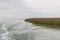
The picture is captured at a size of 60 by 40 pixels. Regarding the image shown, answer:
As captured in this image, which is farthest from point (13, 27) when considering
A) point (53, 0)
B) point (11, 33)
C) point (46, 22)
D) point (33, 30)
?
point (53, 0)

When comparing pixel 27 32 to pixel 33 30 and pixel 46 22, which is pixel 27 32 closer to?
pixel 33 30

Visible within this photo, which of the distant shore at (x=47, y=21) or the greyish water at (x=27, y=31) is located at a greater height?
the distant shore at (x=47, y=21)

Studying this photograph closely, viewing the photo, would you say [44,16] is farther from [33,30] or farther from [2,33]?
[2,33]

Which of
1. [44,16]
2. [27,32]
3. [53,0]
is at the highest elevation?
[53,0]

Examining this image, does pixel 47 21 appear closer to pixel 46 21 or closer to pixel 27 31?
pixel 46 21

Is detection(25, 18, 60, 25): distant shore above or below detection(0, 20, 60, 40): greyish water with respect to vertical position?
above

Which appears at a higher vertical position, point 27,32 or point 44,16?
point 44,16

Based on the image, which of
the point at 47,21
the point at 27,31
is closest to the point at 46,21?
the point at 47,21
